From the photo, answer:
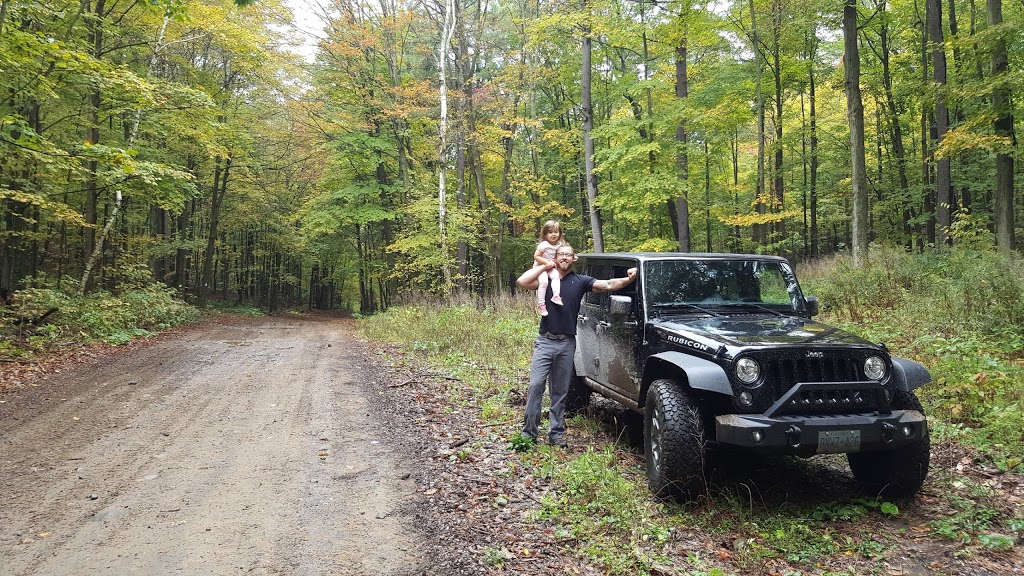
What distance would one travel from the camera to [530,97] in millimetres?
23797

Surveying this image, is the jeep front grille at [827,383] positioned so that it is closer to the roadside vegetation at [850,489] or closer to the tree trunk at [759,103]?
the roadside vegetation at [850,489]

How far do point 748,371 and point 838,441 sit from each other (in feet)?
2.36

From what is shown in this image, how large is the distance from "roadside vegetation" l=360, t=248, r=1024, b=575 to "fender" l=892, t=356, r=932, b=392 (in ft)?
2.96

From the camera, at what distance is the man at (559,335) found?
5484mm

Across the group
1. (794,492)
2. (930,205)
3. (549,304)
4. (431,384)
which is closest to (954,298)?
(794,492)

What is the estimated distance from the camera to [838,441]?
12.5ft

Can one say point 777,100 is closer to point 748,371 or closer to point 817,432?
point 748,371

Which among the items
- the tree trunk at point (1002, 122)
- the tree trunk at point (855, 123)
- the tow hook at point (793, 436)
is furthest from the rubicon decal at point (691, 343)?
the tree trunk at point (855, 123)

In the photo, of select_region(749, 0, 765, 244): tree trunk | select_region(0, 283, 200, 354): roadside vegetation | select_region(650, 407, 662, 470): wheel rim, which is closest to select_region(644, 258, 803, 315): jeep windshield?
select_region(650, 407, 662, 470): wheel rim

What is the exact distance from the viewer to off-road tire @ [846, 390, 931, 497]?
4.11 meters

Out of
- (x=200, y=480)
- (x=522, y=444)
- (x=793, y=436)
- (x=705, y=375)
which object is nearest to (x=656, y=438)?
(x=705, y=375)

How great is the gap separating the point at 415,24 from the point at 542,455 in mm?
21523

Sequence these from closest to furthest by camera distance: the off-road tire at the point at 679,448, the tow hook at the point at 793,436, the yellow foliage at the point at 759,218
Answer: the tow hook at the point at 793,436
the off-road tire at the point at 679,448
the yellow foliage at the point at 759,218

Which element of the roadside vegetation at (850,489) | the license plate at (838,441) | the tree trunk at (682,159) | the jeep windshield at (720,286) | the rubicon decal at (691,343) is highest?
the tree trunk at (682,159)
